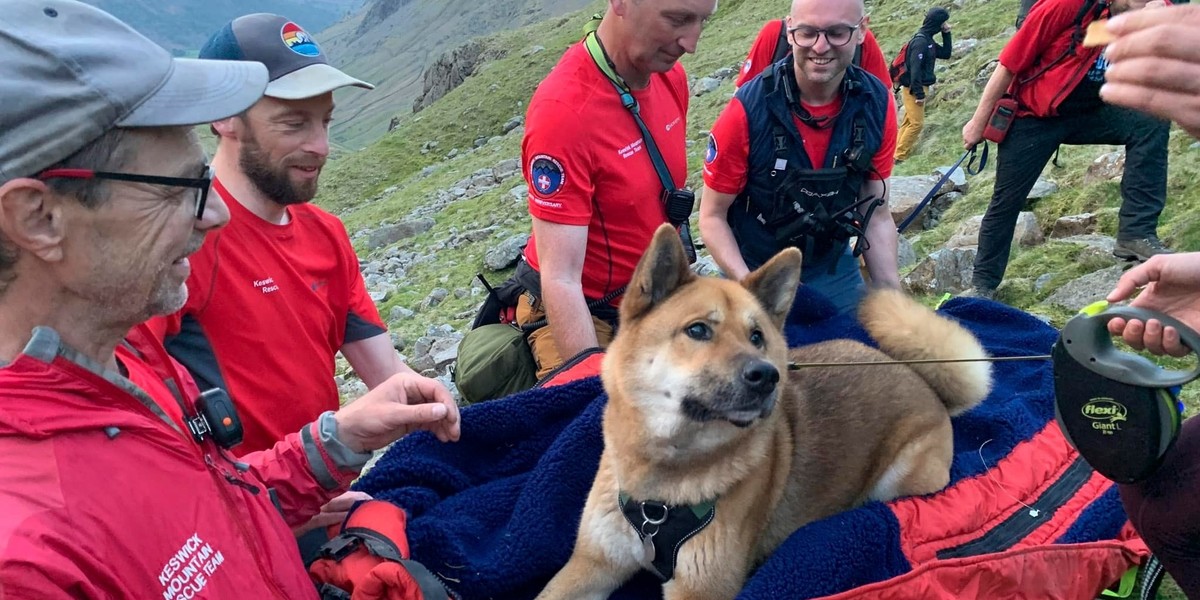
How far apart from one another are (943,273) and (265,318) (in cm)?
522

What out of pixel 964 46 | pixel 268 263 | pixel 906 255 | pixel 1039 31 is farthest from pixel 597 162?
pixel 964 46

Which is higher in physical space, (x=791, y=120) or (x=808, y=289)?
(x=791, y=120)

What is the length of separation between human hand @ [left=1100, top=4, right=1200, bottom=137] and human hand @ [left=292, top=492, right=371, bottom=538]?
2.86 metres

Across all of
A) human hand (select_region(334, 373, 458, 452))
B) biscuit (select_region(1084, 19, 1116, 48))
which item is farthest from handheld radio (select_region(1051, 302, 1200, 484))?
human hand (select_region(334, 373, 458, 452))

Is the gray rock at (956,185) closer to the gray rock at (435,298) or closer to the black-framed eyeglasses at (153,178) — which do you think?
the gray rock at (435,298)

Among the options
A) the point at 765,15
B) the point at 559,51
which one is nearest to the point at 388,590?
the point at 765,15

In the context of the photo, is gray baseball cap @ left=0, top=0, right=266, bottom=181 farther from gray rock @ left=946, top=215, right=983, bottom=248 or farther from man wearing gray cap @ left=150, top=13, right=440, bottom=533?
gray rock @ left=946, top=215, right=983, bottom=248

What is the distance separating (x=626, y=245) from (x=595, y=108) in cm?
79

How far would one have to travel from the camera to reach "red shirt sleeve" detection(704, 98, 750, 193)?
450 centimetres

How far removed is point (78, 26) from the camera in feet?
5.09

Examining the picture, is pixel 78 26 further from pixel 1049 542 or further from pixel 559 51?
pixel 559 51

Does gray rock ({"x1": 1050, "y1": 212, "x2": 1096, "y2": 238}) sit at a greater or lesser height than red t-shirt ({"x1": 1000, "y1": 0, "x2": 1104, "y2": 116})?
lesser

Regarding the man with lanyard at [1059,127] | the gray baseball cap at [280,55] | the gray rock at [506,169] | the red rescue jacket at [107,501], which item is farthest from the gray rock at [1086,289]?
the gray rock at [506,169]

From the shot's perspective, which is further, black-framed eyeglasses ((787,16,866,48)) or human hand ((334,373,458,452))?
black-framed eyeglasses ((787,16,866,48))
